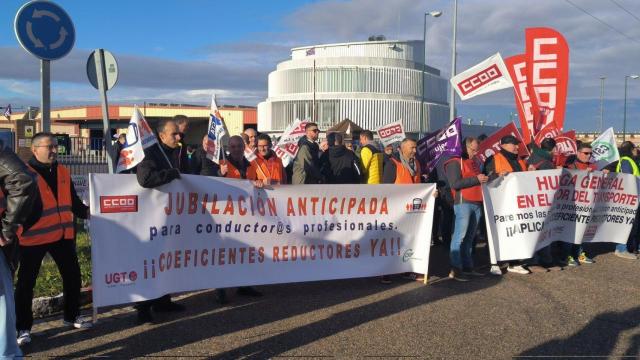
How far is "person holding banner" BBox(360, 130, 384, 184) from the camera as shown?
28.3 feet

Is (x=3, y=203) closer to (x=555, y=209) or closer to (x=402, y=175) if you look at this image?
(x=402, y=175)

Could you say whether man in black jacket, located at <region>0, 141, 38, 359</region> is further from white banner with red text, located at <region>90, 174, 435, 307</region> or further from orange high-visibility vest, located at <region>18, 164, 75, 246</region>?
white banner with red text, located at <region>90, 174, 435, 307</region>

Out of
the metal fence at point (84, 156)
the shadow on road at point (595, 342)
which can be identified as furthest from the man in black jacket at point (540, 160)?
the metal fence at point (84, 156)

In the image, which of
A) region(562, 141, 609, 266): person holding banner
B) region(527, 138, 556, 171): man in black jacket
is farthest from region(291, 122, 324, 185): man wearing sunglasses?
region(562, 141, 609, 266): person holding banner

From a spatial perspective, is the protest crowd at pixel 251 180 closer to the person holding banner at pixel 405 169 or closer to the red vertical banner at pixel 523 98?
the person holding banner at pixel 405 169

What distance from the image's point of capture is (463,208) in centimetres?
729

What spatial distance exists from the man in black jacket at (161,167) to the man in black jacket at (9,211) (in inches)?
64.3

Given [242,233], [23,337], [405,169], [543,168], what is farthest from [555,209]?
[23,337]

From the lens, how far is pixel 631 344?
502 cm

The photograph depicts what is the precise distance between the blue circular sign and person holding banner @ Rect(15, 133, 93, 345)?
5.07 ft

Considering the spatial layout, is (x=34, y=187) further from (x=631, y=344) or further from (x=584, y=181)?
(x=584, y=181)

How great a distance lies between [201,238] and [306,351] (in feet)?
5.57

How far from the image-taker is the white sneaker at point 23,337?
4.72 metres

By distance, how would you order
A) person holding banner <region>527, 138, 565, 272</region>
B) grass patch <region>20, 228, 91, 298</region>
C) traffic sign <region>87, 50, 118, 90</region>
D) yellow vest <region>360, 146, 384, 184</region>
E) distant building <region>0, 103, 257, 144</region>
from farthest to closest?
1. distant building <region>0, 103, 257, 144</region>
2. yellow vest <region>360, 146, 384, 184</region>
3. person holding banner <region>527, 138, 565, 272</region>
4. traffic sign <region>87, 50, 118, 90</region>
5. grass patch <region>20, 228, 91, 298</region>
